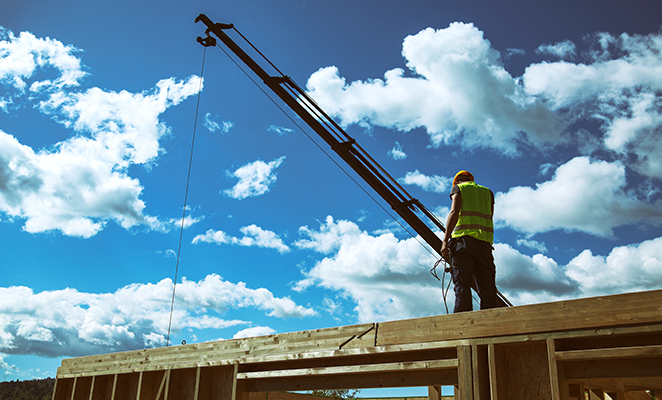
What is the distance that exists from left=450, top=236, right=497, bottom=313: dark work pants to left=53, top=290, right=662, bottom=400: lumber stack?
69cm

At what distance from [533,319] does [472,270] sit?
4.36 ft

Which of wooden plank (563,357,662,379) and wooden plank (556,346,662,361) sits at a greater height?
wooden plank (556,346,662,361)

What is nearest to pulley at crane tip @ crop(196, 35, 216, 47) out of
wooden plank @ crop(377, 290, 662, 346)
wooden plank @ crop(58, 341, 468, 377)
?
wooden plank @ crop(58, 341, 468, 377)

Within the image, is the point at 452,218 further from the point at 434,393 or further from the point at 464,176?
the point at 434,393

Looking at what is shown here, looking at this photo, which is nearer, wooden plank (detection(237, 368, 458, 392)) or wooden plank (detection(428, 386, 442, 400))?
wooden plank (detection(237, 368, 458, 392))

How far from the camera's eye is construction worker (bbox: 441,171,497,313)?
5.96 metres

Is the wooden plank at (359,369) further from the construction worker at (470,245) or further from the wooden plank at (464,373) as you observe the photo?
the construction worker at (470,245)

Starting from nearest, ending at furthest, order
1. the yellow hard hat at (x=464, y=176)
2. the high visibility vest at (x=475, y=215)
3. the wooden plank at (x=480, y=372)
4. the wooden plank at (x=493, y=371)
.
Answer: the wooden plank at (x=493, y=371) → the wooden plank at (x=480, y=372) → the high visibility vest at (x=475, y=215) → the yellow hard hat at (x=464, y=176)

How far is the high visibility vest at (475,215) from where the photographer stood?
6.07 metres

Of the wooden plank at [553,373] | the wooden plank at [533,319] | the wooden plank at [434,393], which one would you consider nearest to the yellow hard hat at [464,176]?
the wooden plank at [533,319]

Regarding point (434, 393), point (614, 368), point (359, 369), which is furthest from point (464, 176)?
point (434, 393)

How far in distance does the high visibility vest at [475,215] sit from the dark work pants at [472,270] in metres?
0.09

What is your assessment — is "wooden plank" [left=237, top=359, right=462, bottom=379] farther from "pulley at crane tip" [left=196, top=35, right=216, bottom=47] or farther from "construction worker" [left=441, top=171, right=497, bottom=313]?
"pulley at crane tip" [left=196, top=35, right=216, bottom=47]

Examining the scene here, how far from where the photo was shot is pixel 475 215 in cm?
614
